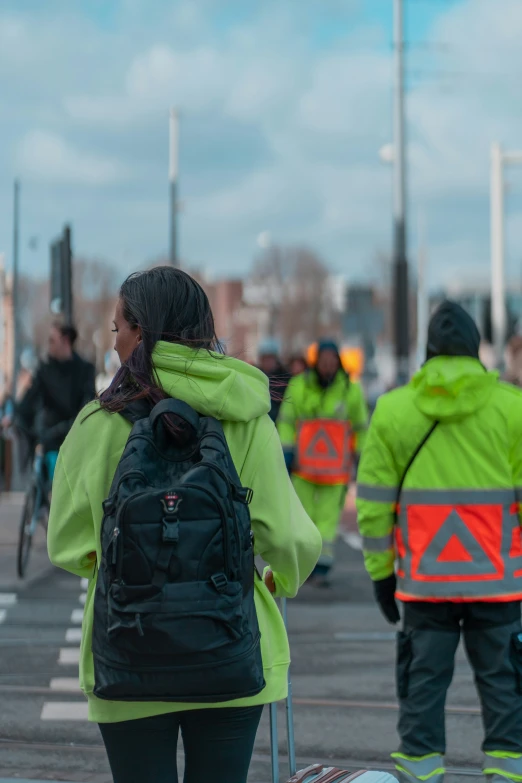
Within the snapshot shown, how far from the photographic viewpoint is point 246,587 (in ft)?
8.29

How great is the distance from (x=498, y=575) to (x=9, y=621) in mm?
4626

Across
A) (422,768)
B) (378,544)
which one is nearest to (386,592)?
(378,544)

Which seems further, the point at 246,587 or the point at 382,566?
the point at 382,566

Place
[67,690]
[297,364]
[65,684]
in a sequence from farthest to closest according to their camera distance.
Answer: [297,364] → [65,684] → [67,690]

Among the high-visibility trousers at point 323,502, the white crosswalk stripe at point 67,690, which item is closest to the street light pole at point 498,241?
the high-visibility trousers at point 323,502

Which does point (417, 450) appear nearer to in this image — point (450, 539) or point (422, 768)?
point (450, 539)

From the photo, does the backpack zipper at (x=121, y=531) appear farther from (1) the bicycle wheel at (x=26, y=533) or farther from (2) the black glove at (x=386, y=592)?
(1) the bicycle wheel at (x=26, y=533)

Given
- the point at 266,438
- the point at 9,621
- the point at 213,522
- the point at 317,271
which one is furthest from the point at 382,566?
the point at 317,271

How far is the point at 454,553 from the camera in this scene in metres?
4.23

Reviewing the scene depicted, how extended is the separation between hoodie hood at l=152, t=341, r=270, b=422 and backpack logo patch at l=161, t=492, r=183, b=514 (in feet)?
0.97

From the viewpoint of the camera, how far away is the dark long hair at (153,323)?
268 cm

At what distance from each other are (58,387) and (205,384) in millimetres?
7819

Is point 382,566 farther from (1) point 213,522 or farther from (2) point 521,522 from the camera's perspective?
(1) point 213,522

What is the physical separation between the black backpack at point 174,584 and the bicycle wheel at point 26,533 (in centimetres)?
725
